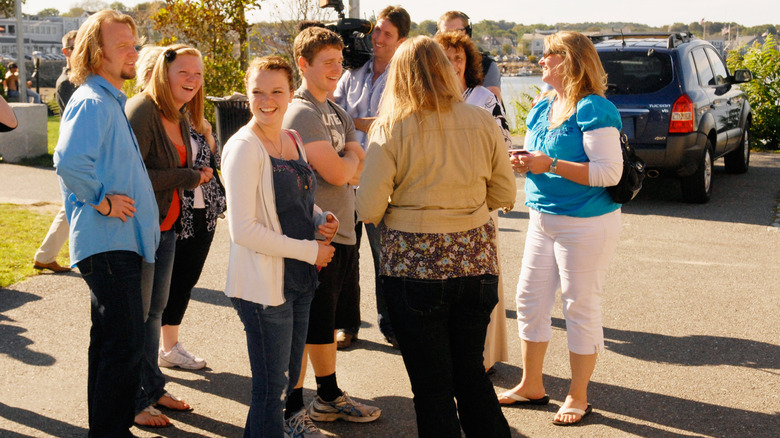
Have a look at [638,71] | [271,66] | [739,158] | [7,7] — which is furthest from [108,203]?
[7,7]

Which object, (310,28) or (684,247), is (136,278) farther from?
(684,247)

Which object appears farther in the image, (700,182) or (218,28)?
(218,28)

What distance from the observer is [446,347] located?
333 cm

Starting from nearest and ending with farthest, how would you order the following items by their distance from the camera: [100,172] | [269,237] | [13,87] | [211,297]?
[269,237], [100,172], [211,297], [13,87]

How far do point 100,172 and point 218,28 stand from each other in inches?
450

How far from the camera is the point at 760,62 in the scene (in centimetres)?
1540

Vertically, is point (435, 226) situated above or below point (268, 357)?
above

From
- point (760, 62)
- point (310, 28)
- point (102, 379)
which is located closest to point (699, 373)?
point (310, 28)

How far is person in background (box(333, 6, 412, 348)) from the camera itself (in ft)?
17.1

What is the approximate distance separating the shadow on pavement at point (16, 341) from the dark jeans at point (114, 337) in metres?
1.65

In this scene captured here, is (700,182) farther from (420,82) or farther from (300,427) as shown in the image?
(420,82)

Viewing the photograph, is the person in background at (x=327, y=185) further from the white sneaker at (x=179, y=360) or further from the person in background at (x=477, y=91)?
the white sneaker at (x=179, y=360)

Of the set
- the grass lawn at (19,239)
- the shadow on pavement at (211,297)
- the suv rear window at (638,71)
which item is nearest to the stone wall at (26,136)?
the grass lawn at (19,239)

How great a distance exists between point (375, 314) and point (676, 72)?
5594 millimetres
